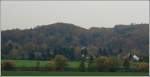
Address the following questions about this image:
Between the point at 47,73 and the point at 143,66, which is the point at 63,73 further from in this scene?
the point at 143,66

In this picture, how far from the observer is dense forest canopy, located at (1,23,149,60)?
3.78 meters

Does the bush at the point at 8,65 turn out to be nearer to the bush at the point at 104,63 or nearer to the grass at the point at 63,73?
the grass at the point at 63,73

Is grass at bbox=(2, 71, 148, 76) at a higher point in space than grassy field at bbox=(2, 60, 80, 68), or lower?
lower

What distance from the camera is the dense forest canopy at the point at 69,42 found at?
3.78 m

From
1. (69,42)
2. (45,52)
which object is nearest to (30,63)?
(45,52)

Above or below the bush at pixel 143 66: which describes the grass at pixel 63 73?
below

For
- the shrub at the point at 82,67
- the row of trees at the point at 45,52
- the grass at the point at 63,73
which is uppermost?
the row of trees at the point at 45,52

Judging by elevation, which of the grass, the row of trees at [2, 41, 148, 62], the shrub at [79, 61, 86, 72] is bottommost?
the grass

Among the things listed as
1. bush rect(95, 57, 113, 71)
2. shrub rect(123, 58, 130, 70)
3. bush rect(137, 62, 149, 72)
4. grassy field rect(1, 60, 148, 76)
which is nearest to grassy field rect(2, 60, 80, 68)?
grassy field rect(1, 60, 148, 76)

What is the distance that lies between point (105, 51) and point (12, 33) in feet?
3.48

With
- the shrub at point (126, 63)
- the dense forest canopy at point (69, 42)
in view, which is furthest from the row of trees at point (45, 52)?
the shrub at point (126, 63)

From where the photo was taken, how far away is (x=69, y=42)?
3814 mm

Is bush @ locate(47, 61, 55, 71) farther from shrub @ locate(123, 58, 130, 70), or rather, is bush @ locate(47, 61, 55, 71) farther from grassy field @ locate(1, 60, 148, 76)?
shrub @ locate(123, 58, 130, 70)

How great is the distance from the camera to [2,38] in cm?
380
